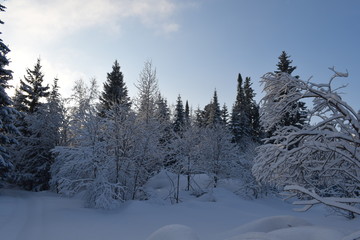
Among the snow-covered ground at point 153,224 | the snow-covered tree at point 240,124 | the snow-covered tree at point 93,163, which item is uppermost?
the snow-covered tree at point 240,124

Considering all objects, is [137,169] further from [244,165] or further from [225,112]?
[225,112]

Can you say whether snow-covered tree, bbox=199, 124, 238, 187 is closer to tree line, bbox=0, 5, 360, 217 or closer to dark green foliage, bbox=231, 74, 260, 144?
tree line, bbox=0, 5, 360, 217

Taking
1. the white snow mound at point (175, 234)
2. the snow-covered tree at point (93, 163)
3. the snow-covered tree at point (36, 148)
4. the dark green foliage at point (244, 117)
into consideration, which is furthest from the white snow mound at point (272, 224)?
the dark green foliage at point (244, 117)

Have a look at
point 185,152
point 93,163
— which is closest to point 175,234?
point 93,163

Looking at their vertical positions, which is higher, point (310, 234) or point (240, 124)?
point (240, 124)

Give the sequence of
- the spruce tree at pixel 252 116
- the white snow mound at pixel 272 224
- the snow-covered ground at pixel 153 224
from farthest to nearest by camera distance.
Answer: the spruce tree at pixel 252 116, the white snow mound at pixel 272 224, the snow-covered ground at pixel 153 224

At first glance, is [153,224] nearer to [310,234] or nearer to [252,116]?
[310,234]

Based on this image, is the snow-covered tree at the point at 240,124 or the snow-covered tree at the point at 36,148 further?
the snow-covered tree at the point at 240,124

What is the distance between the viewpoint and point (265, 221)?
8.90m

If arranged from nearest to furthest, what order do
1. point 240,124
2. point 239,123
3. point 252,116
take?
point 239,123
point 240,124
point 252,116

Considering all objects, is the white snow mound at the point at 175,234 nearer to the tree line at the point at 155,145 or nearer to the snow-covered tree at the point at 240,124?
the tree line at the point at 155,145

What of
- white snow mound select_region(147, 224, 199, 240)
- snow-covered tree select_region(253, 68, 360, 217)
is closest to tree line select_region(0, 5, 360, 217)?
snow-covered tree select_region(253, 68, 360, 217)

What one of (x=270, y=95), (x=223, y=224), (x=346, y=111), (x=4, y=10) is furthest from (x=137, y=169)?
(x=4, y=10)

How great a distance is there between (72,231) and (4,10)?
50.8 ft
